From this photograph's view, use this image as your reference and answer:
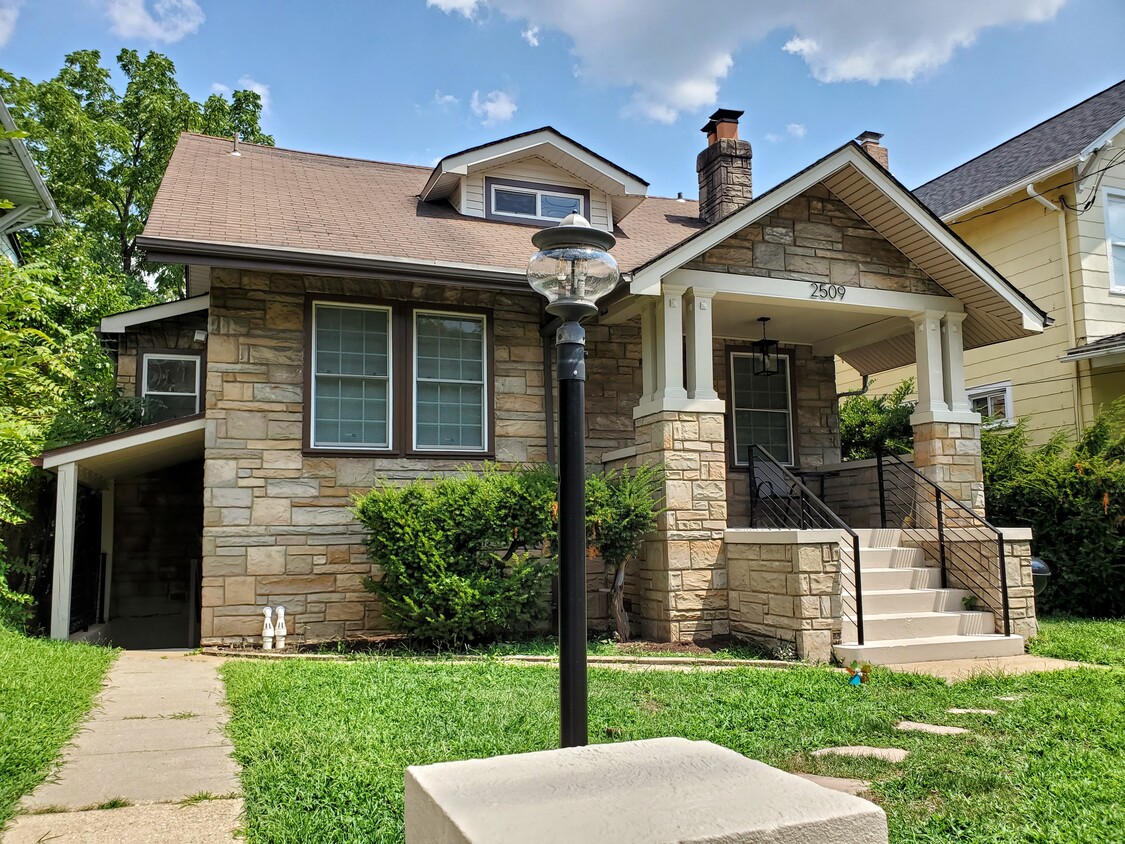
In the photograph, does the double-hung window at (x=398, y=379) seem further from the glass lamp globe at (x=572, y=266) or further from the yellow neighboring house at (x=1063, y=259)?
the yellow neighboring house at (x=1063, y=259)

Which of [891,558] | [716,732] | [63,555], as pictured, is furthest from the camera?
[891,558]

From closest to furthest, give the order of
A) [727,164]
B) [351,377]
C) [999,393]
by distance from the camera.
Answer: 1. [351,377]
2. [727,164]
3. [999,393]

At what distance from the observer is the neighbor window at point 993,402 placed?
558 inches

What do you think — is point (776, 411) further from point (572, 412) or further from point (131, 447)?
point (572, 412)

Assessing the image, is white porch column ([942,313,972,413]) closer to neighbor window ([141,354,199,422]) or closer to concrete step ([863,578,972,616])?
concrete step ([863,578,972,616])

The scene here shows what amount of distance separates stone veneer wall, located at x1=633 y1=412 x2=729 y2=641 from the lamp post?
5.18 metres

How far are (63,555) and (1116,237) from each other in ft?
48.3

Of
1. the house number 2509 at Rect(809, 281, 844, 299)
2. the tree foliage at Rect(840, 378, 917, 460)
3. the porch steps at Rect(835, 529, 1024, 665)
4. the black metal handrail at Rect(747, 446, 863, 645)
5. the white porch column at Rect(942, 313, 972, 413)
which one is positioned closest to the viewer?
the porch steps at Rect(835, 529, 1024, 665)

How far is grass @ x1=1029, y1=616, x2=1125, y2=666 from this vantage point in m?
7.93

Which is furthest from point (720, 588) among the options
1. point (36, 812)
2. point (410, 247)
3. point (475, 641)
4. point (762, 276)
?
point (36, 812)

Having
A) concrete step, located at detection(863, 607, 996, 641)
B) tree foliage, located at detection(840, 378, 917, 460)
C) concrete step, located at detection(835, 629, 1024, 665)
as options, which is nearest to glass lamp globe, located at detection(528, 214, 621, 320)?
concrete step, located at detection(835, 629, 1024, 665)

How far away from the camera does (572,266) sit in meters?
3.90

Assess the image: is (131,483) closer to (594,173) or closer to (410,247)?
(410,247)

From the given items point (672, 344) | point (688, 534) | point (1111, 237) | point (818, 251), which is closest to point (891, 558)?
point (688, 534)
